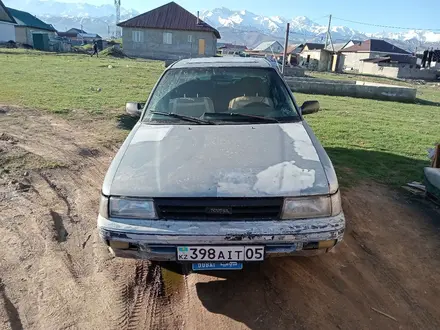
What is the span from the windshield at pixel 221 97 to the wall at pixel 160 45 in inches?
1596

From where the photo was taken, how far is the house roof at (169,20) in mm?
42375

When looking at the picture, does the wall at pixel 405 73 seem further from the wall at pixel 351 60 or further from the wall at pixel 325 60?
the wall at pixel 325 60

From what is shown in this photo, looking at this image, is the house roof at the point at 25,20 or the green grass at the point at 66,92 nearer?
the green grass at the point at 66,92

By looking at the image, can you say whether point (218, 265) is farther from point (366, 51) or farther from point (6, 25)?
point (366, 51)

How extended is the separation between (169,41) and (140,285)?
43.4 m

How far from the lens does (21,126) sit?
6906mm

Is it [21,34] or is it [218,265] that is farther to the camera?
[21,34]

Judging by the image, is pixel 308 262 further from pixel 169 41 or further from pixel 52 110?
pixel 169 41

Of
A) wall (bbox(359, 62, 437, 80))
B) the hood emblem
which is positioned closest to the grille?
the hood emblem

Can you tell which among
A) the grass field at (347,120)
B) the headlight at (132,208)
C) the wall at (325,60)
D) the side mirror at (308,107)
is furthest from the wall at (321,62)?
the headlight at (132,208)

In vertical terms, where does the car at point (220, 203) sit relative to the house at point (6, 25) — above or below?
below

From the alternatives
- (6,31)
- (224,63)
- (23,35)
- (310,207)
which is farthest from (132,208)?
(23,35)

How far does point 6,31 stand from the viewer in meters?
42.8

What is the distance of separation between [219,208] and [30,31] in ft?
174
